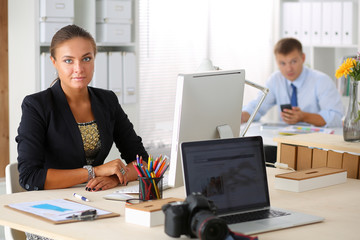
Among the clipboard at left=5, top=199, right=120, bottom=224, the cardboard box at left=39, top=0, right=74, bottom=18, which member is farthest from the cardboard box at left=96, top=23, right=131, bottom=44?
the clipboard at left=5, top=199, right=120, bottom=224

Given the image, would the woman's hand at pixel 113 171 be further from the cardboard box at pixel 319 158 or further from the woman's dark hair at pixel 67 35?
the cardboard box at pixel 319 158

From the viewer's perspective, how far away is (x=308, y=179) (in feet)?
Result: 7.98

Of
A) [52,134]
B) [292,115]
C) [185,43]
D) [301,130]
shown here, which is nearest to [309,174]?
[52,134]

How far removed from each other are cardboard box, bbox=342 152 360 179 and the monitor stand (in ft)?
2.53

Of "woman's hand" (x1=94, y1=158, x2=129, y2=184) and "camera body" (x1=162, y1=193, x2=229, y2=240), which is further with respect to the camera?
"woman's hand" (x1=94, y1=158, x2=129, y2=184)

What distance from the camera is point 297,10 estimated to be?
226 inches

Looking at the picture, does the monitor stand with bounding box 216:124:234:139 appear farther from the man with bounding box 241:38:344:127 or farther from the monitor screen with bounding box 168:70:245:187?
the man with bounding box 241:38:344:127

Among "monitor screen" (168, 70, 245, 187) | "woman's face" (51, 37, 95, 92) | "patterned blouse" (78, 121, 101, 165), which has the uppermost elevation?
"woman's face" (51, 37, 95, 92)

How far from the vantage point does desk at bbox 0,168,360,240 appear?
1.79 metres

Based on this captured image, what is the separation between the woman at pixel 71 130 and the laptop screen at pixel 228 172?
2.08 feet

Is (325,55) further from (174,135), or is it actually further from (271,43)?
(174,135)

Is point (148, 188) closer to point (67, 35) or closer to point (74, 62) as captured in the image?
point (74, 62)

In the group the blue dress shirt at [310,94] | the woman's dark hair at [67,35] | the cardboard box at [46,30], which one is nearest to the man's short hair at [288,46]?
the blue dress shirt at [310,94]

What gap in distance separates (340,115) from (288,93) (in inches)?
20.8
